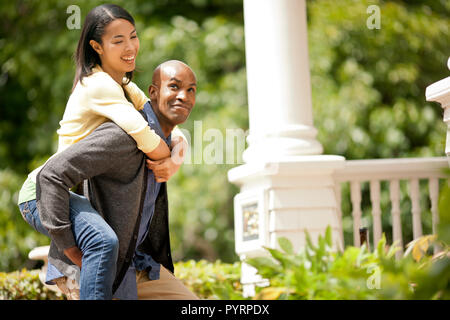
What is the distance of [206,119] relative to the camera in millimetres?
12016

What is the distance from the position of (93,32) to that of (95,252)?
0.97 m

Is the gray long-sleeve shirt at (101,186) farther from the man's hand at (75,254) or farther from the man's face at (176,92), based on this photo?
the man's face at (176,92)

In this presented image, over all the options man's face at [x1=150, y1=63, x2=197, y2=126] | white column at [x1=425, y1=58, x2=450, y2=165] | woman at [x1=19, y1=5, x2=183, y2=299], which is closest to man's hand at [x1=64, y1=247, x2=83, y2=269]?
woman at [x1=19, y1=5, x2=183, y2=299]

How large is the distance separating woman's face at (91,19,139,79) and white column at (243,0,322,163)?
3008mm

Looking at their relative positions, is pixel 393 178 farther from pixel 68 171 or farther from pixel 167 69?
pixel 68 171

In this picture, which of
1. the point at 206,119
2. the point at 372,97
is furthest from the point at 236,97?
the point at 372,97

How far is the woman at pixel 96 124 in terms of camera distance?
2721mm

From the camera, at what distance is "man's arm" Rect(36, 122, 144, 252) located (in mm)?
2756

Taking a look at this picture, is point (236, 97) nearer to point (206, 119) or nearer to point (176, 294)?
point (206, 119)

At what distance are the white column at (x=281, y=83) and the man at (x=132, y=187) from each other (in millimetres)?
2820

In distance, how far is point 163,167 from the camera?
303cm

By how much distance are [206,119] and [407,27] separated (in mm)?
4119

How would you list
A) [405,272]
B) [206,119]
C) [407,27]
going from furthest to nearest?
[407,27]
[206,119]
[405,272]

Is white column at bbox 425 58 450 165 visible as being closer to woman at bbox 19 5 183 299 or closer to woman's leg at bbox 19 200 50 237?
woman at bbox 19 5 183 299
